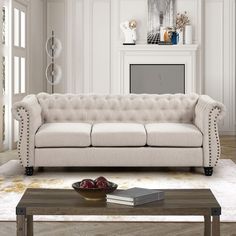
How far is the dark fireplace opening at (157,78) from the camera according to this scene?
9602 millimetres

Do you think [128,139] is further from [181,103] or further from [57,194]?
[57,194]

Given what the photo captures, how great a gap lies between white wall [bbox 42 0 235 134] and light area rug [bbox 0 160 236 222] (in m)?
3.37

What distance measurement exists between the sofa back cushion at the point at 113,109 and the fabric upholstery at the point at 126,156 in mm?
754

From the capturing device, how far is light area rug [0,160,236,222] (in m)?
4.72

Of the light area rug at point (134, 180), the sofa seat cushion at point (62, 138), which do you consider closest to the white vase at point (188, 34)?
the light area rug at point (134, 180)

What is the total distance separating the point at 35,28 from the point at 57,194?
628 cm

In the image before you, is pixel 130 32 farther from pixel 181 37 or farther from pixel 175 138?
pixel 175 138

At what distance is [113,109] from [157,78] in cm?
306

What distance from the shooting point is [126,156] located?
594cm

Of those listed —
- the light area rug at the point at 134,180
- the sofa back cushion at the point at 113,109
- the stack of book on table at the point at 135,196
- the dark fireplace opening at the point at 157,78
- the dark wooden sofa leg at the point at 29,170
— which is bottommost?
the light area rug at the point at 134,180

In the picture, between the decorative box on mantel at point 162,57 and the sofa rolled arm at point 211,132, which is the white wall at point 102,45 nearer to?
the decorative box on mantel at point 162,57

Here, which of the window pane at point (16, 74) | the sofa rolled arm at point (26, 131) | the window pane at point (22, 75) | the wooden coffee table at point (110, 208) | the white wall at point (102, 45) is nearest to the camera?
the wooden coffee table at point (110, 208)

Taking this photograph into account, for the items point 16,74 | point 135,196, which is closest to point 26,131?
point 16,74

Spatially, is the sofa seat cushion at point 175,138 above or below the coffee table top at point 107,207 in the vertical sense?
above
